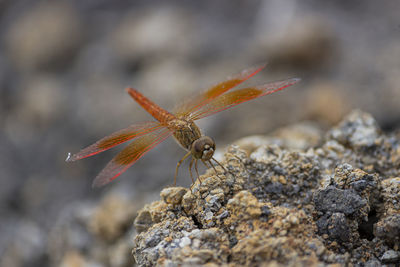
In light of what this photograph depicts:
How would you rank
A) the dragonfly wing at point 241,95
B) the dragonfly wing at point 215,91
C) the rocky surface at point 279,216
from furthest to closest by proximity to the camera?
the dragonfly wing at point 215,91, the dragonfly wing at point 241,95, the rocky surface at point 279,216

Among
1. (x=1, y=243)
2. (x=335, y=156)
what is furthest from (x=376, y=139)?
(x=1, y=243)

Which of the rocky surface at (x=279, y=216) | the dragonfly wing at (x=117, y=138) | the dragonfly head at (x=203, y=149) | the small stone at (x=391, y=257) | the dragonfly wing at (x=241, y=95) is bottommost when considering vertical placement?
the small stone at (x=391, y=257)

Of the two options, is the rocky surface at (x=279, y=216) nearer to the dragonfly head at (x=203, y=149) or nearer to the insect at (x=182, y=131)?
the dragonfly head at (x=203, y=149)

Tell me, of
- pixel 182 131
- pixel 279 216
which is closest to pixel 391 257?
pixel 279 216

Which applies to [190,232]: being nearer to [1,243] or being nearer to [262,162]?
[262,162]

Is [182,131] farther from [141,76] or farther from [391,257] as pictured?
[141,76]

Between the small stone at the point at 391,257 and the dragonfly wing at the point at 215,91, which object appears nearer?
the small stone at the point at 391,257

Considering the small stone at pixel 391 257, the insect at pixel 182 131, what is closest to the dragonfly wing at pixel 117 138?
the insect at pixel 182 131

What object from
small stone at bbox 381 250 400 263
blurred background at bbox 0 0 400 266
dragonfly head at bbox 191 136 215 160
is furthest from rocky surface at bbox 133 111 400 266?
blurred background at bbox 0 0 400 266
